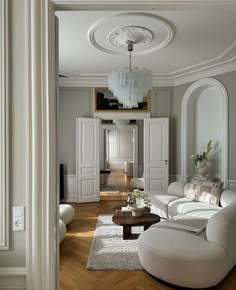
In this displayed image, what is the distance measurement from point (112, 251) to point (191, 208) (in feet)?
4.86

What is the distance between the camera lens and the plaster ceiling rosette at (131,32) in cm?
316

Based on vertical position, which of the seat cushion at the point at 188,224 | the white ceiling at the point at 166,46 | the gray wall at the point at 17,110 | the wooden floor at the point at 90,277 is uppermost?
the white ceiling at the point at 166,46

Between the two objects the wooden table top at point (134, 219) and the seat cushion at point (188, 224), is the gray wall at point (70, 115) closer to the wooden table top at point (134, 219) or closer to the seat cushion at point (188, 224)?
the wooden table top at point (134, 219)

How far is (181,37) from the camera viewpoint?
3.72 meters

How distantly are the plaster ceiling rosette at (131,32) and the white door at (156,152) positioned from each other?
84.6 inches

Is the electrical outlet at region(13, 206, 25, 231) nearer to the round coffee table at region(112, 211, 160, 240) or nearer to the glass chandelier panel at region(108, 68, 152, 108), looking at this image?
the round coffee table at region(112, 211, 160, 240)

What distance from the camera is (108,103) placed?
20.4ft

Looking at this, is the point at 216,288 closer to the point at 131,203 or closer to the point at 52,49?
the point at 131,203

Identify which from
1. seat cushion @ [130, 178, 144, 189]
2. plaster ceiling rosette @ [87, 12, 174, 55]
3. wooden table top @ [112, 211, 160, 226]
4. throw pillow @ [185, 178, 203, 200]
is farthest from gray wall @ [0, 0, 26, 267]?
seat cushion @ [130, 178, 144, 189]

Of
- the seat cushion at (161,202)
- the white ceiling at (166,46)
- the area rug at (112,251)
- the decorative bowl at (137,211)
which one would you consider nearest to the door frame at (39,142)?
the area rug at (112,251)

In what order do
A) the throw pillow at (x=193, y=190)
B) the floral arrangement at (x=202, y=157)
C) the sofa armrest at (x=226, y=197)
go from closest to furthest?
the sofa armrest at (x=226, y=197) < the throw pillow at (x=193, y=190) < the floral arrangement at (x=202, y=157)

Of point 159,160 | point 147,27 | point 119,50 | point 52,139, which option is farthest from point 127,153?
point 52,139

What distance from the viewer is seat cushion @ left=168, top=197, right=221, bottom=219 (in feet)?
11.7

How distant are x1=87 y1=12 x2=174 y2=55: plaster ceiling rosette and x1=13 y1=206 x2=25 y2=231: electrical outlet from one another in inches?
110
